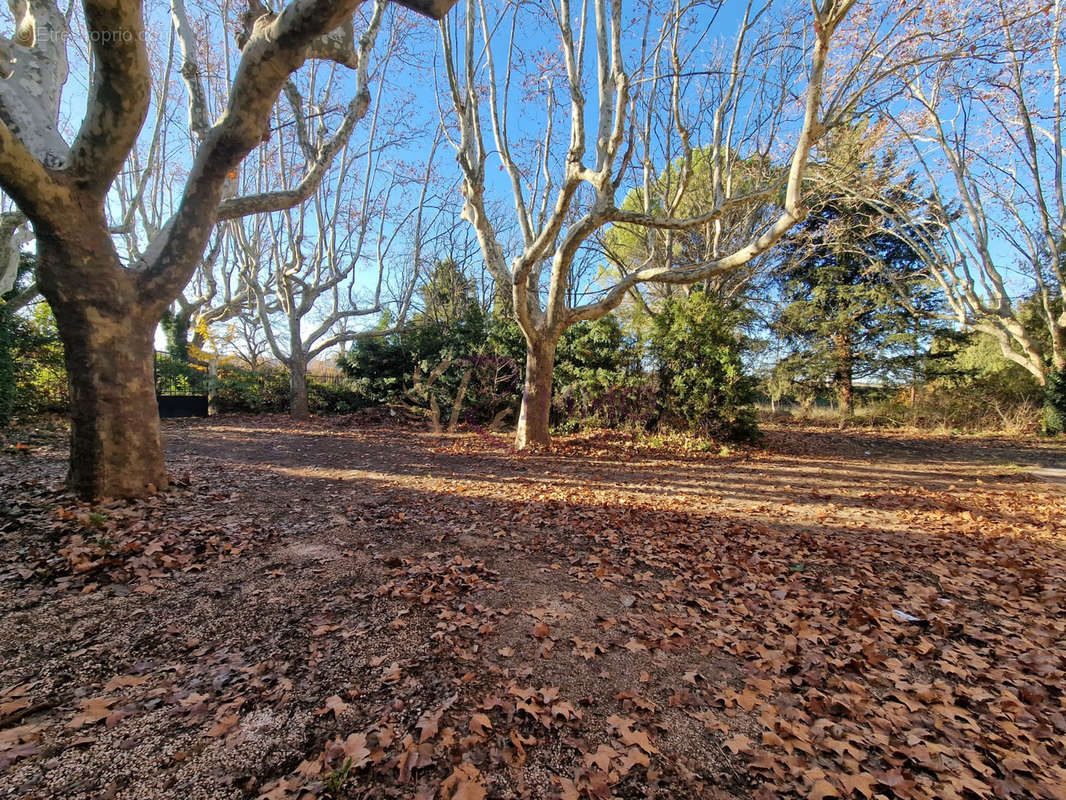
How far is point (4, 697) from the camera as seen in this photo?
1.71m

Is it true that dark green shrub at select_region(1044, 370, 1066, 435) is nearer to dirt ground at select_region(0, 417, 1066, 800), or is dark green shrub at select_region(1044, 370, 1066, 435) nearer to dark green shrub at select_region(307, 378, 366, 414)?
dirt ground at select_region(0, 417, 1066, 800)

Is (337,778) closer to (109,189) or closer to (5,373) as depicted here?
(109,189)

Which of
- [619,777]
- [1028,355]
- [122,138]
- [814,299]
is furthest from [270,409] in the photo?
[1028,355]

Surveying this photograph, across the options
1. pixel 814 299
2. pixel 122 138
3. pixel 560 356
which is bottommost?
pixel 560 356

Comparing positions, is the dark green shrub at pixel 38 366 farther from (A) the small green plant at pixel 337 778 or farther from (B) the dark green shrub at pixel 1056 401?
(B) the dark green shrub at pixel 1056 401

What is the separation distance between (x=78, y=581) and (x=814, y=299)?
18.1 metres

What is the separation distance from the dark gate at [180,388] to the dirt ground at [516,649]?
340 inches

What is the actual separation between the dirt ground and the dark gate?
28.4 ft

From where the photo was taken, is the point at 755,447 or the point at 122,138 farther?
the point at 755,447

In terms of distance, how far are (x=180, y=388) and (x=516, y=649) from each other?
1545 cm

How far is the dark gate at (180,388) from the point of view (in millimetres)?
12180

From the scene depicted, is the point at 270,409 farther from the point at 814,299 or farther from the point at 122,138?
the point at 814,299

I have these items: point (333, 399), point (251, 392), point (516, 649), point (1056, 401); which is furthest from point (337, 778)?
point (1056, 401)

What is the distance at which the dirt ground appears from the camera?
60.5 inches
